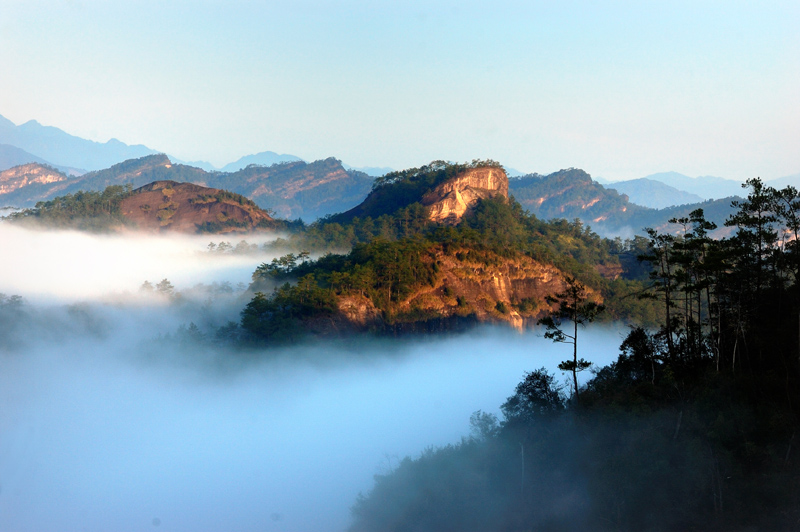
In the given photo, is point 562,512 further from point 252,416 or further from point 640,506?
point 252,416

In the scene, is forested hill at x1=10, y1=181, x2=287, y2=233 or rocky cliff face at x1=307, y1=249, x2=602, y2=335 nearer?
rocky cliff face at x1=307, y1=249, x2=602, y2=335

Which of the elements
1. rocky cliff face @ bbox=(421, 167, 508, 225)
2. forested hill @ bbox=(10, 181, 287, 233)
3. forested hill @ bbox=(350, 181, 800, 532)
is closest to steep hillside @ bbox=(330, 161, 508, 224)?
rocky cliff face @ bbox=(421, 167, 508, 225)

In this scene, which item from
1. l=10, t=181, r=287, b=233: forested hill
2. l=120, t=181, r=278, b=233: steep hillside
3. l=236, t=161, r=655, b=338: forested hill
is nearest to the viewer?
l=236, t=161, r=655, b=338: forested hill

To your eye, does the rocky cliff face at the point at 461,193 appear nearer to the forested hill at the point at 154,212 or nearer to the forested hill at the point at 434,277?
the forested hill at the point at 434,277

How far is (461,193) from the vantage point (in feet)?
373

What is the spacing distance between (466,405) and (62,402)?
45.8 metres

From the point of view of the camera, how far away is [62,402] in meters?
63.8

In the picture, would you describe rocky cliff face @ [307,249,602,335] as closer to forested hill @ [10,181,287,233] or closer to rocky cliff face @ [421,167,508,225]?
rocky cliff face @ [421,167,508,225]

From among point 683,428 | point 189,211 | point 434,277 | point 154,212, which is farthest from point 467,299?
point 154,212

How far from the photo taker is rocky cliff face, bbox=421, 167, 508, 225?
111312 millimetres

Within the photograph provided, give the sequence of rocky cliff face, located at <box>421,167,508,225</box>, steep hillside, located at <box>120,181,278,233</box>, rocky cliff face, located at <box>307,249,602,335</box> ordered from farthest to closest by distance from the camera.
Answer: steep hillside, located at <box>120,181,278,233</box>, rocky cliff face, located at <box>421,167,508,225</box>, rocky cliff face, located at <box>307,249,602,335</box>

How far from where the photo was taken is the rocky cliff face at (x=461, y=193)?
11131cm

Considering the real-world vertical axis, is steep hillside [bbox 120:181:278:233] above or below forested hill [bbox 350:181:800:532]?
above

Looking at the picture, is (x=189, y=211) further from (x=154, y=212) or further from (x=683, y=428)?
(x=683, y=428)
